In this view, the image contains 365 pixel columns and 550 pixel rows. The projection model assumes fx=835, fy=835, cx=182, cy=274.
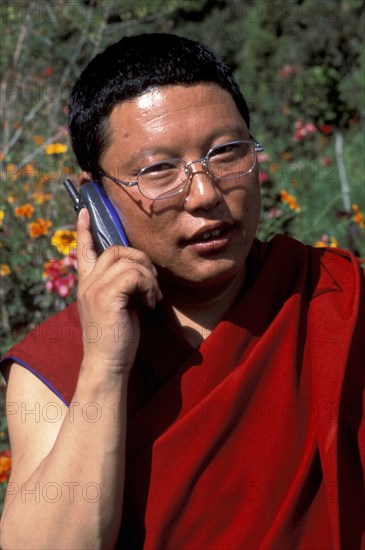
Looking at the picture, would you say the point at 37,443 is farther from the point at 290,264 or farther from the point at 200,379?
the point at 290,264

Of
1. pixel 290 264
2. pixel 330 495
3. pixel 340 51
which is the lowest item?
pixel 330 495

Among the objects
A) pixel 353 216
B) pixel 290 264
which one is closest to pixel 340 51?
pixel 353 216

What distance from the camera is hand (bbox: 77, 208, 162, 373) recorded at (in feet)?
5.36

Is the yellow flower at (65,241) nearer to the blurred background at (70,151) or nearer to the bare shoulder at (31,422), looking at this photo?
the blurred background at (70,151)

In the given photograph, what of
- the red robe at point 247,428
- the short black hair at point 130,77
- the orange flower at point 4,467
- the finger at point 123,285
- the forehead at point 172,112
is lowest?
the orange flower at point 4,467

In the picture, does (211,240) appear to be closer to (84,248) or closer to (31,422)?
(84,248)

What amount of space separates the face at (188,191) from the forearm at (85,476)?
0.98 feet

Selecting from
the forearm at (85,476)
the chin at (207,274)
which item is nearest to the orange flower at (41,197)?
the chin at (207,274)

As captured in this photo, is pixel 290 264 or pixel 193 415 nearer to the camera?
pixel 193 415

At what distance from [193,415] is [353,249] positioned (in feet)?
7.11

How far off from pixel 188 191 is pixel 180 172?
4cm

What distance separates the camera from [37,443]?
1.73 meters

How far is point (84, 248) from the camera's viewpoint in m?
1.86

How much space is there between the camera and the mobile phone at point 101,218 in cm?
179
